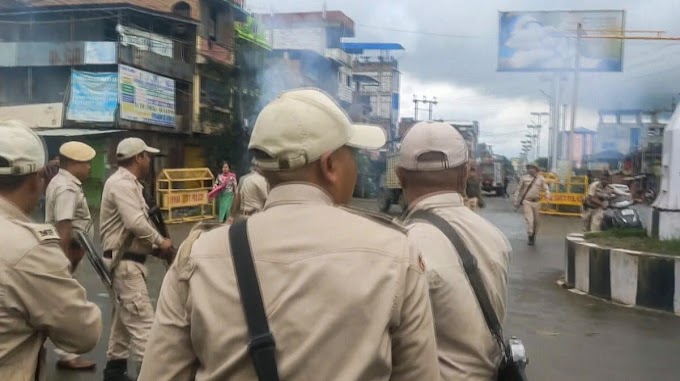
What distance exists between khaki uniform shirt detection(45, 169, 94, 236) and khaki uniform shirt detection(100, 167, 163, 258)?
0.62 ft

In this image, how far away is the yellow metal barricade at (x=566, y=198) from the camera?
22375 mm

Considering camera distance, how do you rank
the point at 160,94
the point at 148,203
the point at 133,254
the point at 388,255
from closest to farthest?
the point at 388,255, the point at 133,254, the point at 148,203, the point at 160,94

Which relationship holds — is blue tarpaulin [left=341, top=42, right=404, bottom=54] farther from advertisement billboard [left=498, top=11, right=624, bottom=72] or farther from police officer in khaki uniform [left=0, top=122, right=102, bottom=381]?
police officer in khaki uniform [left=0, top=122, right=102, bottom=381]

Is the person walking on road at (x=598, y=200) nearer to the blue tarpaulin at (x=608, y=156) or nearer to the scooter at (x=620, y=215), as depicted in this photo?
the scooter at (x=620, y=215)

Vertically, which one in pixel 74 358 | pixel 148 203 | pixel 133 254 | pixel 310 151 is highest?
pixel 310 151

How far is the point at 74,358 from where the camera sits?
16.8 feet

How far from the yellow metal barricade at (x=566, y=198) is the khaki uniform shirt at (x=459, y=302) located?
20902mm

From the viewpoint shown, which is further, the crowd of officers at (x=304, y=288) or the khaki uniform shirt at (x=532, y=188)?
the khaki uniform shirt at (x=532, y=188)

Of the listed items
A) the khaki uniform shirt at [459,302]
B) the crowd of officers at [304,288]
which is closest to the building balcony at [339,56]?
the khaki uniform shirt at [459,302]

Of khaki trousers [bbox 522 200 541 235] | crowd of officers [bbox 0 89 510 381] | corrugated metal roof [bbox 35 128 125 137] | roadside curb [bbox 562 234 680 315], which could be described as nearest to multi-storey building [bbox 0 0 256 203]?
corrugated metal roof [bbox 35 128 125 137]

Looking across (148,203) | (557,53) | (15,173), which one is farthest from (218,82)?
(15,173)

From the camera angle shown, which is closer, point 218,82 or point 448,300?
point 448,300

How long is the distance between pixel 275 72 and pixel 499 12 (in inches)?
341

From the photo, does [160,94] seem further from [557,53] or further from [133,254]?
[133,254]
